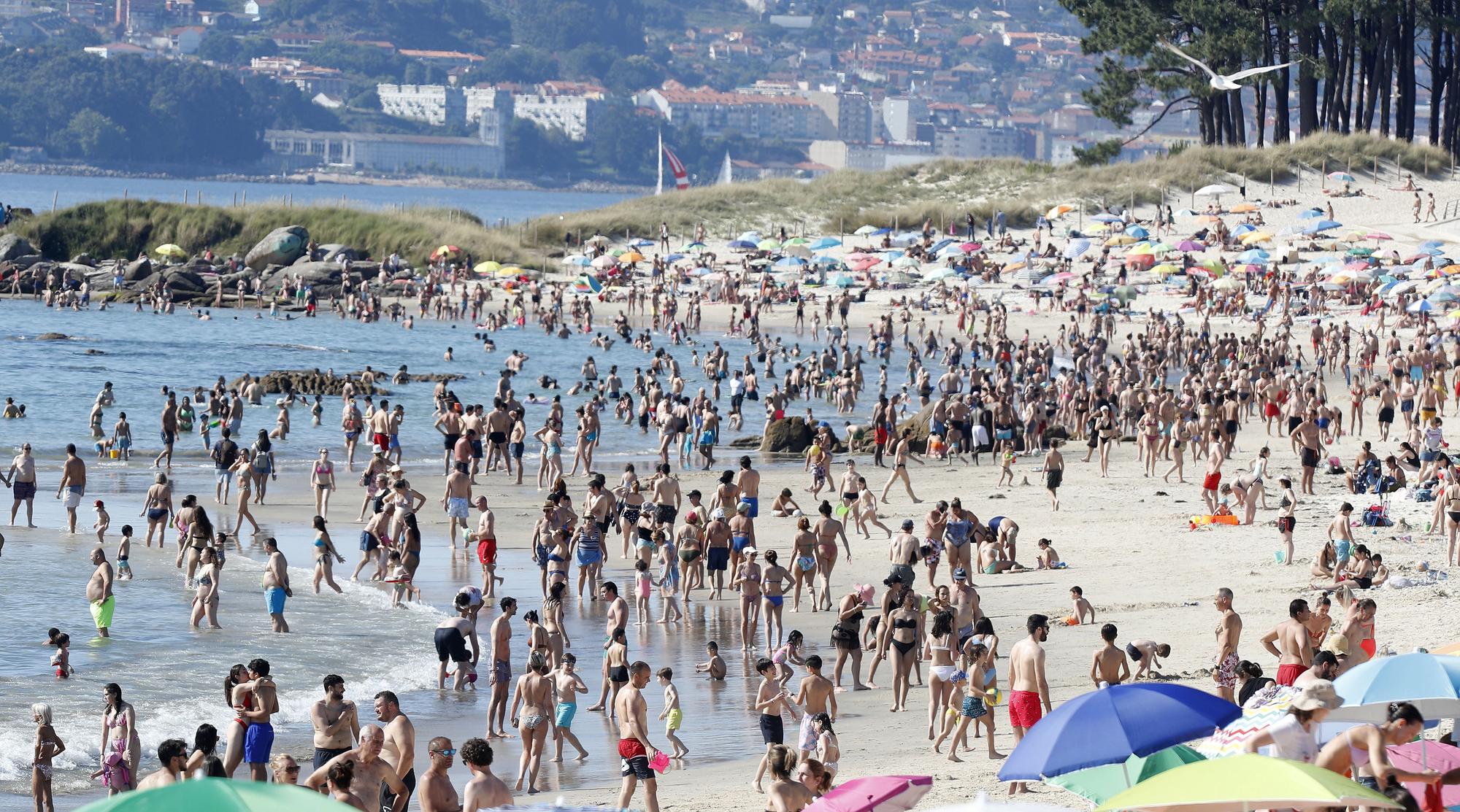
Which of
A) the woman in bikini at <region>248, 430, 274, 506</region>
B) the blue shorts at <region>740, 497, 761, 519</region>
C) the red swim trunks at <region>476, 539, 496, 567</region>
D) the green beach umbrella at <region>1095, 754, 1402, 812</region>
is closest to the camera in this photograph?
the green beach umbrella at <region>1095, 754, 1402, 812</region>

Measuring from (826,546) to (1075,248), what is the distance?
115 feet

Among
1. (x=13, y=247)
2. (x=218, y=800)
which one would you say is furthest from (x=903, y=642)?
(x=13, y=247)

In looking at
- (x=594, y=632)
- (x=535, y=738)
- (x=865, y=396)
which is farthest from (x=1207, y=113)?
(x=535, y=738)

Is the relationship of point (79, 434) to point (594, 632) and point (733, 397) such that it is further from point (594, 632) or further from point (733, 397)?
point (594, 632)

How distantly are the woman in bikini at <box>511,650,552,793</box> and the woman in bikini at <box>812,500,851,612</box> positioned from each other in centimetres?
510

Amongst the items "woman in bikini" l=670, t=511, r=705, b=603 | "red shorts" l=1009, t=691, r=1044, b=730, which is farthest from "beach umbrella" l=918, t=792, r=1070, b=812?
"woman in bikini" l=670, t=511, r=705, b=603

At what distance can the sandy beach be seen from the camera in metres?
11.6

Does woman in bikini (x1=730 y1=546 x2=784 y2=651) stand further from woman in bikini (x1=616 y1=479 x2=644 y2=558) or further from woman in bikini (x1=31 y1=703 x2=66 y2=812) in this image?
woman in bikini (x1=31 y1=703 x2=66 y2=812)

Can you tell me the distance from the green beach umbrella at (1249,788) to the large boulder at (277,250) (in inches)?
2026

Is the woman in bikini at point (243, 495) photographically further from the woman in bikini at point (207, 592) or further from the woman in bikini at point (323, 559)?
the woman in bikini at point (207, 592)

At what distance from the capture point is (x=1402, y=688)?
8.55 metres

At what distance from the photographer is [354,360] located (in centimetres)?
3959

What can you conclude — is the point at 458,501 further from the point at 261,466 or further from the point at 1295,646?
the point at 1295,646

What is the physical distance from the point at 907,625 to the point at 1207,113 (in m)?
54.8
